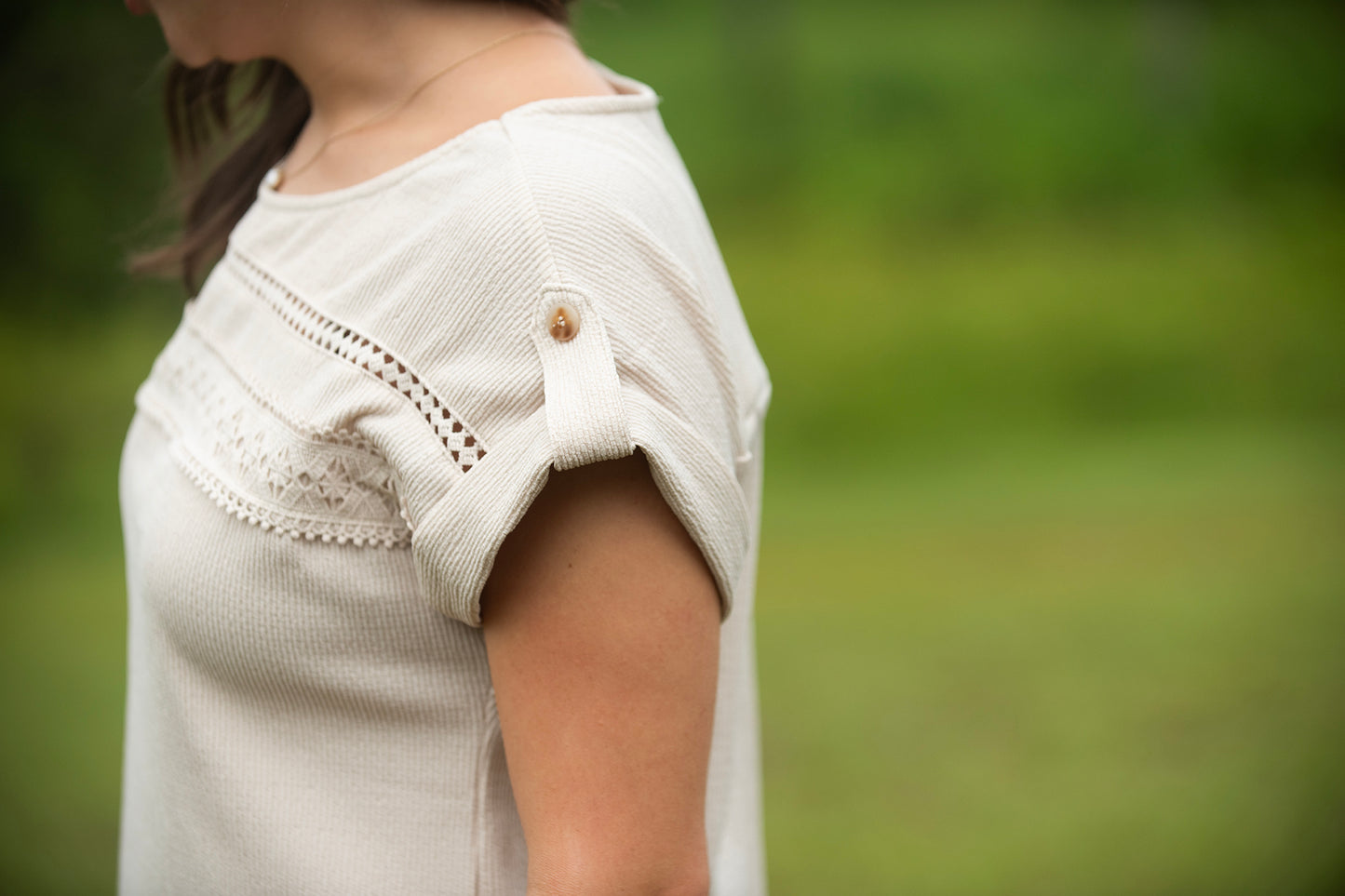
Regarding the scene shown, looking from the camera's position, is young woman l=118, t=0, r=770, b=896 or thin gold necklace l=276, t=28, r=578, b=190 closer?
young woman l=118, t=0, r=770, b=896

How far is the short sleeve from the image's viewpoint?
49cm

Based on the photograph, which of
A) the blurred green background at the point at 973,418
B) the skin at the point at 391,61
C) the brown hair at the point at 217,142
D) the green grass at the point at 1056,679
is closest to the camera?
the skin at the point at 391,61

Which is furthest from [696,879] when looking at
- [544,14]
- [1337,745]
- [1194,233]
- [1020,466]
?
[1194,233]

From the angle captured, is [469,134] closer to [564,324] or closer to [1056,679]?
[564,324]

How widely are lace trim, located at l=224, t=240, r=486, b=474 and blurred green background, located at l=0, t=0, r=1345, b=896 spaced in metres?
1.83

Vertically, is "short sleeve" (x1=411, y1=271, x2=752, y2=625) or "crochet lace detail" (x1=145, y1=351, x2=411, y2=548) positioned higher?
"short sleeve" (x1=411, y1=271, x2=752, y2=625)

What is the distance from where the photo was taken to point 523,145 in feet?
1.81

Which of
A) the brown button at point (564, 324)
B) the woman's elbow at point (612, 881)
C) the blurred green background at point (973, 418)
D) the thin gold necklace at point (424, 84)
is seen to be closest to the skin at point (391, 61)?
the thin gold necklace at point (424, 84)

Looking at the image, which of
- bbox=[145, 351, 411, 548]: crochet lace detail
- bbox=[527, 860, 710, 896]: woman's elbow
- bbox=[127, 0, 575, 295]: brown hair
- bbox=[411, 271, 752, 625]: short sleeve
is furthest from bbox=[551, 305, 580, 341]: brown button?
bbox=[127, 0, 575, 295]: brown hair

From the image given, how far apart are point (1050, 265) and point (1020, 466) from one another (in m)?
0.88

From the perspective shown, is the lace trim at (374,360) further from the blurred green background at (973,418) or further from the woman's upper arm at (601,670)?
the blurred green background at (973,418)

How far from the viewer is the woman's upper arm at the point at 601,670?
0.51m

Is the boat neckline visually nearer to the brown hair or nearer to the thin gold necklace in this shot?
the thin gold necklace

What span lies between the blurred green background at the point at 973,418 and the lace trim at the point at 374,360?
6.00 feet
